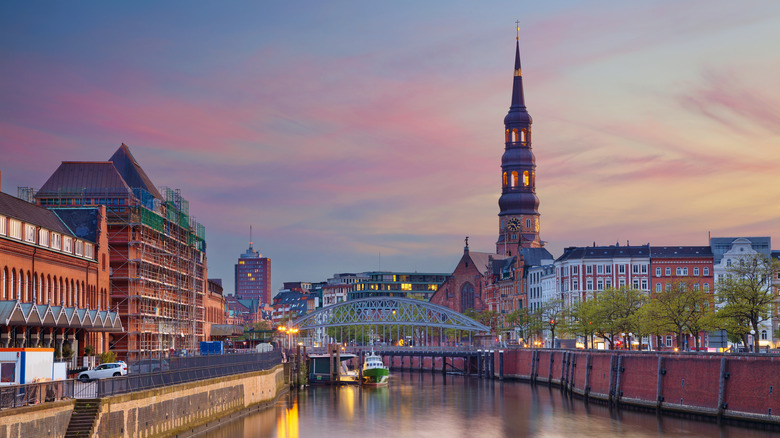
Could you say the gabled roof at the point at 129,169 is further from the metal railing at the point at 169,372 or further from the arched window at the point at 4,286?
the arched window at the point at 4,286

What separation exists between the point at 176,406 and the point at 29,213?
2504cm

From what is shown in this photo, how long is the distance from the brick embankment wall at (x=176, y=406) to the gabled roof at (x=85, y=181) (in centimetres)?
3317

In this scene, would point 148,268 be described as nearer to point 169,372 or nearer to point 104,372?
point 104,372

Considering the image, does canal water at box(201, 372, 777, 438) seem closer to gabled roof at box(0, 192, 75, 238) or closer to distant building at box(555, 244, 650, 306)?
gabled roof at box(0, 192, 75, 238)

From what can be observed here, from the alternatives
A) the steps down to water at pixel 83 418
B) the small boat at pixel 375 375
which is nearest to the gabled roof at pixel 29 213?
the steps down to water at pixel 83 418

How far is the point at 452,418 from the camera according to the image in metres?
89.2

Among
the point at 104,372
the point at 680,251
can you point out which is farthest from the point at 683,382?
the point at 680,251

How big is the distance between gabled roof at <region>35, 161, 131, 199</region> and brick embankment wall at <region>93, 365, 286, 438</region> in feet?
109

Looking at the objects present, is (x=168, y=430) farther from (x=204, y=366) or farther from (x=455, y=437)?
(x=455, y=437)

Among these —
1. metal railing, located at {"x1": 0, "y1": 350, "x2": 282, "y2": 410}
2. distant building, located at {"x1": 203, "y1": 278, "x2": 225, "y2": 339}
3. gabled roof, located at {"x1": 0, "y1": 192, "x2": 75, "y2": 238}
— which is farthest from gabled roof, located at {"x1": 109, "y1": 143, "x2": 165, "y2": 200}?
metal railing, located at {"x1": 0, "y1": 350, "x2": 282, "y2": 410}

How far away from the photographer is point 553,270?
186125 millimetres

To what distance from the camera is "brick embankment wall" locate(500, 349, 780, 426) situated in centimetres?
7081

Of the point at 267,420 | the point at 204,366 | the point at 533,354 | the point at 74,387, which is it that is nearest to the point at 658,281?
the point at 533,354

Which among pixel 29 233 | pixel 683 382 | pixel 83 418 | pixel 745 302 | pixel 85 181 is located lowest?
Result: pixel 683 382
